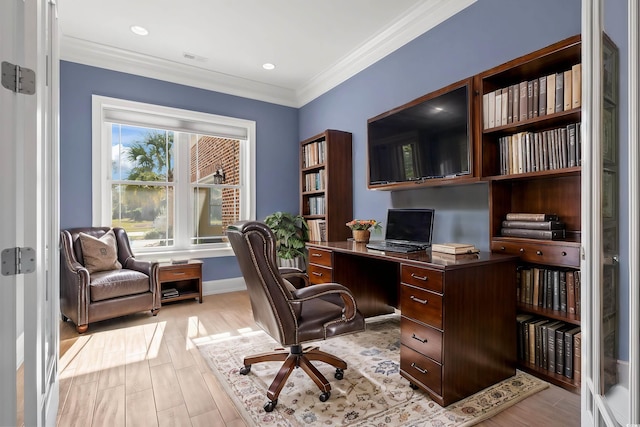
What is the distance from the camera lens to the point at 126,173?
384cm

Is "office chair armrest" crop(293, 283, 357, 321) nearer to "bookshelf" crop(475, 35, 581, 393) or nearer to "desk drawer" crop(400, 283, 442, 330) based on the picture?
"desk drawer" crop(400, 283, 442, 330)

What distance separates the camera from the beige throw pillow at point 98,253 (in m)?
3.18

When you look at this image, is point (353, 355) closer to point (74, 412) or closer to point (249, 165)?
point (74, 412)

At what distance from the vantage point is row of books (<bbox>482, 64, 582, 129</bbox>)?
1.73 meters

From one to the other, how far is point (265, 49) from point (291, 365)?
10.6 feet

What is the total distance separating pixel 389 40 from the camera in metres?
3.18

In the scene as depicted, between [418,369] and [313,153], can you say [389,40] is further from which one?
[418,369]

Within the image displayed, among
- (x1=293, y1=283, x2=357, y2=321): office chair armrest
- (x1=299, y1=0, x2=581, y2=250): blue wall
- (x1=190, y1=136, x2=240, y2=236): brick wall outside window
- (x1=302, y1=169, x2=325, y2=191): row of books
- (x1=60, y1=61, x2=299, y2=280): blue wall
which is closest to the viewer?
(x1=293, y1=283, x2=357, y2=321): office chair armrest

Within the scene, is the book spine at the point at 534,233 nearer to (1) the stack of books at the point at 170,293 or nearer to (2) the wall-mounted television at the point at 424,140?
(2) the wall-mounted television at the point at 424,140

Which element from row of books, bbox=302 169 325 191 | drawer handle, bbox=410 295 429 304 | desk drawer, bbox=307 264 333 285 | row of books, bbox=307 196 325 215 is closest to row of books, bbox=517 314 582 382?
drawer handle, bbox=410 295 429 304

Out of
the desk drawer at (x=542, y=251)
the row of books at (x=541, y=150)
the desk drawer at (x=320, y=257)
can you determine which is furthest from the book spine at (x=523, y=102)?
the desk drawer at (x=320, y=257)

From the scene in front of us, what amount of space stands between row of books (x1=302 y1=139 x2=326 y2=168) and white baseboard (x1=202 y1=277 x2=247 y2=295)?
73.0 inches

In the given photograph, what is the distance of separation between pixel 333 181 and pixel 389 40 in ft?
→ 5.09

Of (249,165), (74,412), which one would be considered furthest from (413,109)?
(74,412)
